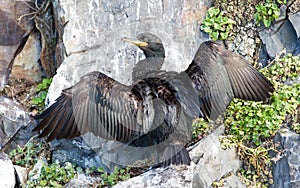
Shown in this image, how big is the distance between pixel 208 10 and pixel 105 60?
126cm

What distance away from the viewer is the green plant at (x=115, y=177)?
22.5 feet

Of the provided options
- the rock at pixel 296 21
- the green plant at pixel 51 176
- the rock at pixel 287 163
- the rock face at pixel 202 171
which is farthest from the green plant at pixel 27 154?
the rock at pixel 296 21

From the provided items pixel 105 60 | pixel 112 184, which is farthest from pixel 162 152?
pixel 105 60

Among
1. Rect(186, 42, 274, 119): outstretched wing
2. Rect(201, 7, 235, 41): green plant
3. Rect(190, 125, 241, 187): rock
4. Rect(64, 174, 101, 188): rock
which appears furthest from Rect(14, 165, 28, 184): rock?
Rect(201, 7, 235, 41): green plant

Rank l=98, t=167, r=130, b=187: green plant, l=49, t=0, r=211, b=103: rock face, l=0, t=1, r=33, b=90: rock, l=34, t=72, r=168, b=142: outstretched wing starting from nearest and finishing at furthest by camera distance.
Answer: l=34, t=72, r=168, b=142: outstretched wing, l=98, t=167, r=130, b=187: green plant, l=49, t=0, r=211, b=103: rock face, l=0, t=1, r=33, b=90: rock

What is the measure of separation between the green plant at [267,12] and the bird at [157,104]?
1.13m

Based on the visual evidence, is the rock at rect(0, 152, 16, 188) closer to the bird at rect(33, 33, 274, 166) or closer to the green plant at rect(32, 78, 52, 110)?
the bird at rect(33, 33, 274, 166)

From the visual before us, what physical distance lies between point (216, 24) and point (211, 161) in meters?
1.71

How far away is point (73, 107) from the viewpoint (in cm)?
642

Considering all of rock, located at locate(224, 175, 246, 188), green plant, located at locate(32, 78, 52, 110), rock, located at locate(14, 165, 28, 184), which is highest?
green plant, located at locate(32, 78, 52, 110)

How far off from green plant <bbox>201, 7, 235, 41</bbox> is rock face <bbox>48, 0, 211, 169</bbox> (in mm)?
117

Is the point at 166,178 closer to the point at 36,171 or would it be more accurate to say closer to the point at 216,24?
the point at 36,171

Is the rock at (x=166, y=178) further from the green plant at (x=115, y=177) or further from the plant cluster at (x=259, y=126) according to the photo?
the plant cluster at (x=259, y=126)

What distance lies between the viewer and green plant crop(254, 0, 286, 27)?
762 centimetres
